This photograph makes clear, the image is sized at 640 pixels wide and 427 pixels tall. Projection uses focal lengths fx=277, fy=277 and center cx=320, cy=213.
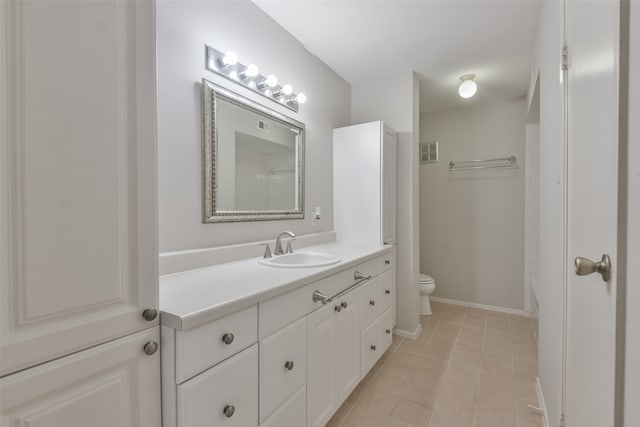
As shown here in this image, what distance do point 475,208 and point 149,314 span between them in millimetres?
3447

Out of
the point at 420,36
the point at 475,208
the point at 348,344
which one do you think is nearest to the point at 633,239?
the point at 348,344

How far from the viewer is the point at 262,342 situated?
103cm

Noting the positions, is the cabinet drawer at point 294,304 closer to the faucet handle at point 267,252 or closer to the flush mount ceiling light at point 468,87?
the faucet handle at point 267,252

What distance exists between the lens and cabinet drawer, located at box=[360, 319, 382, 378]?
1777 millimetres

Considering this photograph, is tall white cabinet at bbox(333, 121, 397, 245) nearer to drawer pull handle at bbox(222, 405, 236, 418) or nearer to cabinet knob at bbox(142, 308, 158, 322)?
drawer pull handle at bbox(222, 405, 236, 418)

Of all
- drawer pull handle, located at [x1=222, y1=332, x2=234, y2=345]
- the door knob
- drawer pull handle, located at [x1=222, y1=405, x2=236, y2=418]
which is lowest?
drawer pull handle, located at [x1=222, y1=405, x2=236, y2=418]

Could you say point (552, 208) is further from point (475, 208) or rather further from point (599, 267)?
point (475, 208)

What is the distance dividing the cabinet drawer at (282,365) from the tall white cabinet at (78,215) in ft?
1.22

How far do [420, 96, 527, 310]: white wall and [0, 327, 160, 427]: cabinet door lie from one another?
3.38 metres

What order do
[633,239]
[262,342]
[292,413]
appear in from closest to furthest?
[633,239] < [262,342] < [292,413]

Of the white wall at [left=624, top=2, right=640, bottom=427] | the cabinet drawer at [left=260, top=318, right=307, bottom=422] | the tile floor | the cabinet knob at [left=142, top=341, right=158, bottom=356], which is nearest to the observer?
the white wall at [left=624, top=2, right=640, bottom=427]

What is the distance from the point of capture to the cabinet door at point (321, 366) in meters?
1.29

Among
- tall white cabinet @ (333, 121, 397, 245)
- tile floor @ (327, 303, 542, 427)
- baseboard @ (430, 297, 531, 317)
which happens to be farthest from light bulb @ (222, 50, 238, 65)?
baseboard @ (430, 297, 531, 317)

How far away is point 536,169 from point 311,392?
3.07 meters
